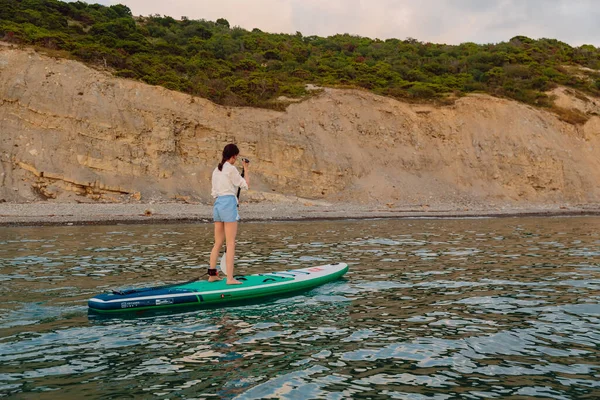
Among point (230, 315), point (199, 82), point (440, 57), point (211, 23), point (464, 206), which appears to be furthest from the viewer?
point (211, 23)

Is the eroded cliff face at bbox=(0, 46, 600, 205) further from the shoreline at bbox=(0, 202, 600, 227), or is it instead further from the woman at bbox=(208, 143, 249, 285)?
the woman at bbox=(208, 143, 249, 285)

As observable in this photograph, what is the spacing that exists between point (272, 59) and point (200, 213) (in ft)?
84.5

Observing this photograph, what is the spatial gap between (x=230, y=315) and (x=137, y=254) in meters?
6.89

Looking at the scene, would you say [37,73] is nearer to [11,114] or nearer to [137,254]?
[11,114]

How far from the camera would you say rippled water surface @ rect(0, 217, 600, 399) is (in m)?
5.03

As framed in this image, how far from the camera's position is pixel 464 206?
33.3m

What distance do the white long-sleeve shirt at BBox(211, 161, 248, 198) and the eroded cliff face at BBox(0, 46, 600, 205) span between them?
21.6 m

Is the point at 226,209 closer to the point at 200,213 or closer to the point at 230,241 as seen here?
the point at 230,241

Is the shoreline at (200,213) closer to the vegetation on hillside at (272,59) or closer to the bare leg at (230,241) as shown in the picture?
the vegetation on hillside at (272,59)

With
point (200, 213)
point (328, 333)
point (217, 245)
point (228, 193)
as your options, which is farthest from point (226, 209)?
point (200, 213)

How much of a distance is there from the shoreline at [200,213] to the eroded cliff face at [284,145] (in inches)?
79.1

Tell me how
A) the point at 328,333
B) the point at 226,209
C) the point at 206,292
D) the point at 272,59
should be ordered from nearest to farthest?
the point at 328,333 < the point at 206,292 < the point at 226,209 < the point at 272,59

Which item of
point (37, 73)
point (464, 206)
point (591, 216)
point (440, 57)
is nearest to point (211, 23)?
point (440, 57)

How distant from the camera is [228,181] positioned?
902cm
